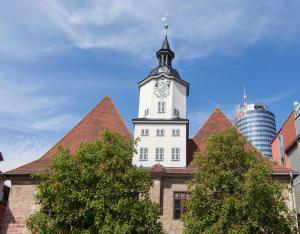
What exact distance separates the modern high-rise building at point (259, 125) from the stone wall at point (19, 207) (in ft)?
396

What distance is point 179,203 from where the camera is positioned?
24.3m

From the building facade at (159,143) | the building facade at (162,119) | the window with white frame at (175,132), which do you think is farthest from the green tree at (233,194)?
the window with white frame at (175,132)

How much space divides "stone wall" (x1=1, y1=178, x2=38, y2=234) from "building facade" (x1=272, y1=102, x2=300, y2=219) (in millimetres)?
20272

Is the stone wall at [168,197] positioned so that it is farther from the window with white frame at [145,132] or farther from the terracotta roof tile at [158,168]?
the window with white frame at [145,132]

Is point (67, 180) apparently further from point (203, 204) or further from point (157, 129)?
point (157, 129)

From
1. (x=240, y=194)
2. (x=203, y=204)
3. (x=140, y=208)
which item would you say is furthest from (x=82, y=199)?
(x=240, y=194)

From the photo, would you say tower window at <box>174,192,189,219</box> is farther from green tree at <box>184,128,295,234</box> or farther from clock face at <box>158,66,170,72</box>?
clock face at <box>158,66,170,72</box>

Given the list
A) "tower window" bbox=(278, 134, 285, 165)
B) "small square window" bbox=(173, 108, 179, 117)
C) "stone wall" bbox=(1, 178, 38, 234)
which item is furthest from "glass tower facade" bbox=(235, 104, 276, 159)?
"stone wall" bbox=(1, 178, 38, 234)

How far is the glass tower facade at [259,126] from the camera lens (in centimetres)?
13962

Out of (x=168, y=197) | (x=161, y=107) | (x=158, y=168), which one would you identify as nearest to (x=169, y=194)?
(x=168, y=197)

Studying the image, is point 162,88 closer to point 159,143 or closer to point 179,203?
point 159,143

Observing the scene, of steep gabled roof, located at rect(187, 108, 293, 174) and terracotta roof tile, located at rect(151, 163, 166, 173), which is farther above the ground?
steep gabled roof, located at rect(187, 108, 293, 174)

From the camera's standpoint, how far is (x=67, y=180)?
17703 millimetres

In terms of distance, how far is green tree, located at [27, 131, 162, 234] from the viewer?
16781mm
